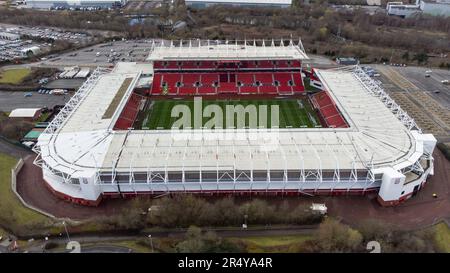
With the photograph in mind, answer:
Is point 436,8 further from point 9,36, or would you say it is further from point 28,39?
point 9,36

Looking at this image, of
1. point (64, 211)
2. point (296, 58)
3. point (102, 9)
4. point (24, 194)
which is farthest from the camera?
point (102, 9)

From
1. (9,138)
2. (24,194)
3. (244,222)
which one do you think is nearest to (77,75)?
(9,138)

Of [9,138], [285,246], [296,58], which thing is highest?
[296,58]

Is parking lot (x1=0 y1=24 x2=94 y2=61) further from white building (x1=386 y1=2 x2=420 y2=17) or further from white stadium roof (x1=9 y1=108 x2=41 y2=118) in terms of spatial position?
white building (x1=386 y1=2 x2=420 y2=17)

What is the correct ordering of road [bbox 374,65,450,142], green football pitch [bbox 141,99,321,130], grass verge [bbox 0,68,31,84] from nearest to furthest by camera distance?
road [bbox 374,65,450,142] < green football pitch [bbox 141,99,321,130] < grass verge [bbox 0,68,31,84]

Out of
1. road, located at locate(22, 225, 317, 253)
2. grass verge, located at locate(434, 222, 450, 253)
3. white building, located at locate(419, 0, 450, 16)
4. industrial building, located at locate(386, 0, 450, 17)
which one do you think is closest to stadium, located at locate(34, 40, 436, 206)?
grass verge, located at locate(434, 222, 450, 253)

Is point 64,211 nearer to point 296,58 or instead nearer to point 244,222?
point 244,222
